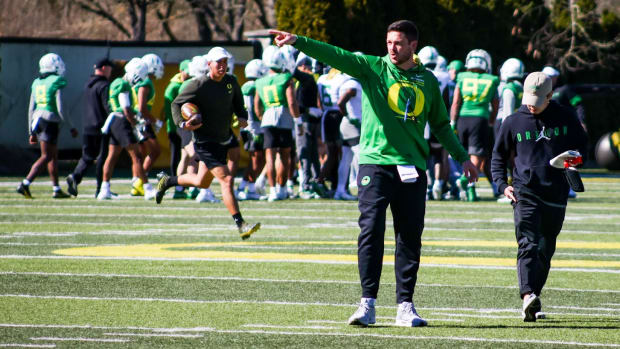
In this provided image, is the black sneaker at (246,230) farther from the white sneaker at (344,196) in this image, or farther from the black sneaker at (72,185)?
the black sneaker at (72,185)

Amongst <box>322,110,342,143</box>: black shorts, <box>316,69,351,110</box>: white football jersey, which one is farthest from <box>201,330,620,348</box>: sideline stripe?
<box>322,110,342,143</box>: black shorts

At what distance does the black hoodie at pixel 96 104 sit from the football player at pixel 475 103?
205 inches

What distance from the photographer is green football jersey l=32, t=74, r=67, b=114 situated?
→ 63.0 ft

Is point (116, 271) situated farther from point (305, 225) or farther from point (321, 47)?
point (305, 225)

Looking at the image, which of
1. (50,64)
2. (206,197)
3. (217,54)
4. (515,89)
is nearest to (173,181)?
(217,54)

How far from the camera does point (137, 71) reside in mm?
19031

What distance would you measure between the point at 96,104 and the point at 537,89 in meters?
12.5

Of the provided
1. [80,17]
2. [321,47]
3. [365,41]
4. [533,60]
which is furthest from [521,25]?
[321,47]

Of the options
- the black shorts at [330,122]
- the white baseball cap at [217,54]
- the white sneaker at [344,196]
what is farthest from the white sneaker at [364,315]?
the black shorts at [330,122]

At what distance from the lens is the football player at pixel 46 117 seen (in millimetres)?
19109

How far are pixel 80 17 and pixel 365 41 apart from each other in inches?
811

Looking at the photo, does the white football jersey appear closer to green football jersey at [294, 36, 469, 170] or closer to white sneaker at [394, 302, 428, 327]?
green football jersey at [294, 36, 469, 170]

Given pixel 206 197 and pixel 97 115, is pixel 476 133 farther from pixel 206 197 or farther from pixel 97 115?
pixel 97 115

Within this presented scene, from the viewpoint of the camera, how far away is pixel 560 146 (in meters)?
8.38
